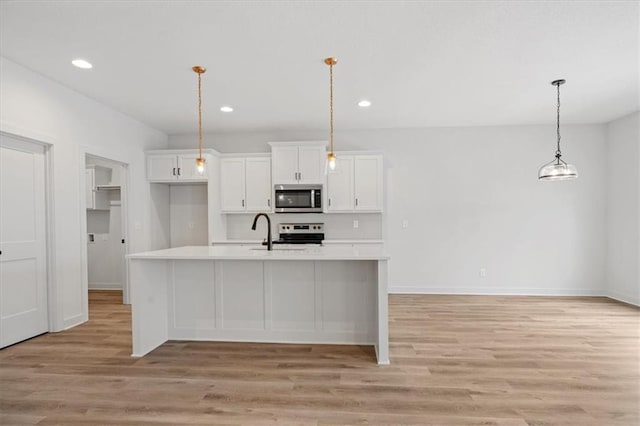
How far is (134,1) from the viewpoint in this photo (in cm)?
228

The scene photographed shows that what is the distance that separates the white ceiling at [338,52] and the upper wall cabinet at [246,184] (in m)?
0.98

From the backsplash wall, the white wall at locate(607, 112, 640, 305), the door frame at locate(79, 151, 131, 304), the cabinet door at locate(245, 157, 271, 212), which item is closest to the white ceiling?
the white wall at locate(607, 112, 640, 305)

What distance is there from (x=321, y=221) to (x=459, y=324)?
2581 mm

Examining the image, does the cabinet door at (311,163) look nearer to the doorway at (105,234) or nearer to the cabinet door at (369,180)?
the cabinet door at (369,180)

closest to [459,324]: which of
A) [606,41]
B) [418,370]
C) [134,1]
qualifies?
[418,370]

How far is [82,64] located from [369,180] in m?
3.70

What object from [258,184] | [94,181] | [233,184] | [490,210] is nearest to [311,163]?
[258,184]

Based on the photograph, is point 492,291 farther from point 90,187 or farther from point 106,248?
point 90,187

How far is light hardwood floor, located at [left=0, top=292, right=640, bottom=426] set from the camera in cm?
210

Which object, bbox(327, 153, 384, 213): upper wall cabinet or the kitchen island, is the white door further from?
bbox(327, 153, 384, 213): upper wall cabinet

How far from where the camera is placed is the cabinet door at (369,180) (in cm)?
526

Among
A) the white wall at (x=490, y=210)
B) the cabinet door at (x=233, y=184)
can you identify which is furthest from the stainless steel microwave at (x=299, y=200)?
the white wall at (x=490, y=210)

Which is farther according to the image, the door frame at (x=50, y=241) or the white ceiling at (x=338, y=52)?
the door frame at (x=50, y=241)

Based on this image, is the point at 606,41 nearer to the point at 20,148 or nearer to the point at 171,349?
the point at 171,349
